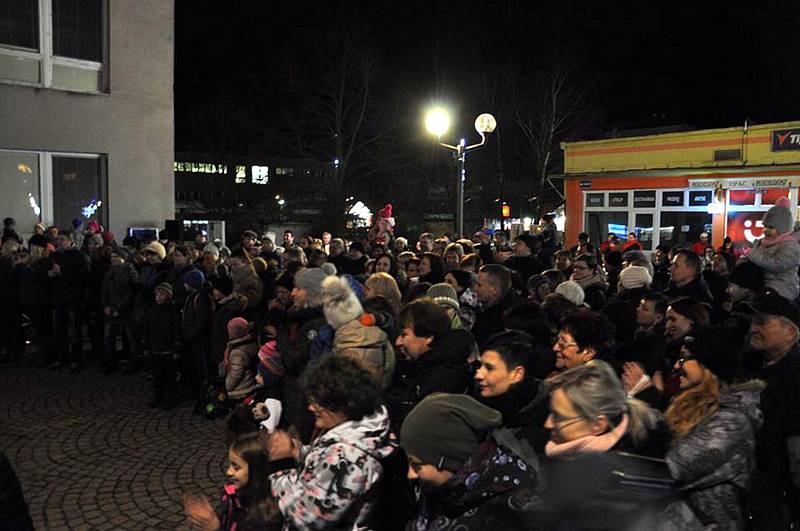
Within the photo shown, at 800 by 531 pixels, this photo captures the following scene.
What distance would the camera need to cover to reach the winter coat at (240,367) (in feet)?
21.1

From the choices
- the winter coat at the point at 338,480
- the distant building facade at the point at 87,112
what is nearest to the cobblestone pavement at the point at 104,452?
the winter coat at the point at 338,480

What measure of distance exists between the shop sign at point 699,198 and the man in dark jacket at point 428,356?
64.0ft

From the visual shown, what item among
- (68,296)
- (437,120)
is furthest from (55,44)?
(437,120)

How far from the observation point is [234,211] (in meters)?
34.2

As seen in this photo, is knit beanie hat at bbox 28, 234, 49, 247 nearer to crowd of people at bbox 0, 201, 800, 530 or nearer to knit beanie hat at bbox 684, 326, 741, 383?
crowd of people at bbox 0, 201, 800, 530

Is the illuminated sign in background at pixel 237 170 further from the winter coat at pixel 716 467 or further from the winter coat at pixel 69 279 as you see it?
the winter coat at pixel 716 467

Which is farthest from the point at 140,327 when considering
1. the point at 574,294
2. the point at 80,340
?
the point at 574,294

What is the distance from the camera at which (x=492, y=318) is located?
5.68 m

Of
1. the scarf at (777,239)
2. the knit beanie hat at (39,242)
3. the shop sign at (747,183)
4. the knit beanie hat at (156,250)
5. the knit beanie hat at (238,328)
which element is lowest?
the knit beanie hat at (238,328)

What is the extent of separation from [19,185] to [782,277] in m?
14.4

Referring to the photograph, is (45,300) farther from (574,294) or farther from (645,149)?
(645,149)

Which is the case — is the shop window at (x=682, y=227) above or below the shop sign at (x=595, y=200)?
below

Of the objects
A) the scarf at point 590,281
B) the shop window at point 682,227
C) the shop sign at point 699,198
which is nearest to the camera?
the scarf at point 590,281

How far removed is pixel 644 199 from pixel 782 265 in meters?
17.0
